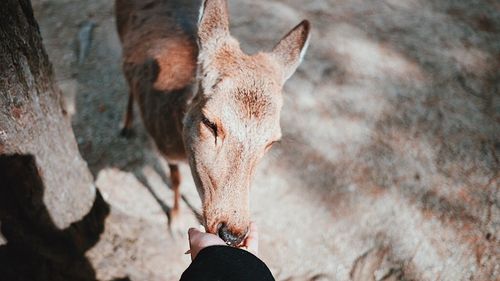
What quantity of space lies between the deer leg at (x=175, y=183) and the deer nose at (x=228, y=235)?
1490 mm

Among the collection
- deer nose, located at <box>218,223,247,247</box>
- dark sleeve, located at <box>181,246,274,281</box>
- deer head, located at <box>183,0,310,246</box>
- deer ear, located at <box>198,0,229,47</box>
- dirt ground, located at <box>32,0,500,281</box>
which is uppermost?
deer ear, located at <box>198,0,229,47</box>

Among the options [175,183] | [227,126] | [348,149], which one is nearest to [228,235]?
[227,126]

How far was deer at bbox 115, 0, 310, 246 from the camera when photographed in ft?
7.29

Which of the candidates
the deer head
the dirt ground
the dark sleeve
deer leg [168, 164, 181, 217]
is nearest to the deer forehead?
the deer head

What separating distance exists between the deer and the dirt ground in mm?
729

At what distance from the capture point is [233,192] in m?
2.21

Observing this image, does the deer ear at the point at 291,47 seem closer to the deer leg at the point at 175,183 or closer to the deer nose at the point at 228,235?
the deer nose at the point at 228,235

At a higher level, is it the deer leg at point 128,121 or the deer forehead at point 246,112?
the deer forehead at point 246,112

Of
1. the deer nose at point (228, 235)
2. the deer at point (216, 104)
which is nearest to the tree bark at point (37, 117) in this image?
the deer at point (216, 104)

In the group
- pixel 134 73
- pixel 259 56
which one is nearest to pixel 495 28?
pixel 259 56

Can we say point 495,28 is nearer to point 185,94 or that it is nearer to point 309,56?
point 309,56

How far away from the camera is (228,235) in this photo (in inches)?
83.1

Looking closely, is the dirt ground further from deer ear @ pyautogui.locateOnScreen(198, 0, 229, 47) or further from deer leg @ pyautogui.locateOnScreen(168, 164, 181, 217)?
deer ear @ pyautogui.locateOnScreen(198, 0, 229, 47)

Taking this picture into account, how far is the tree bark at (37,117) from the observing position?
2.08m
